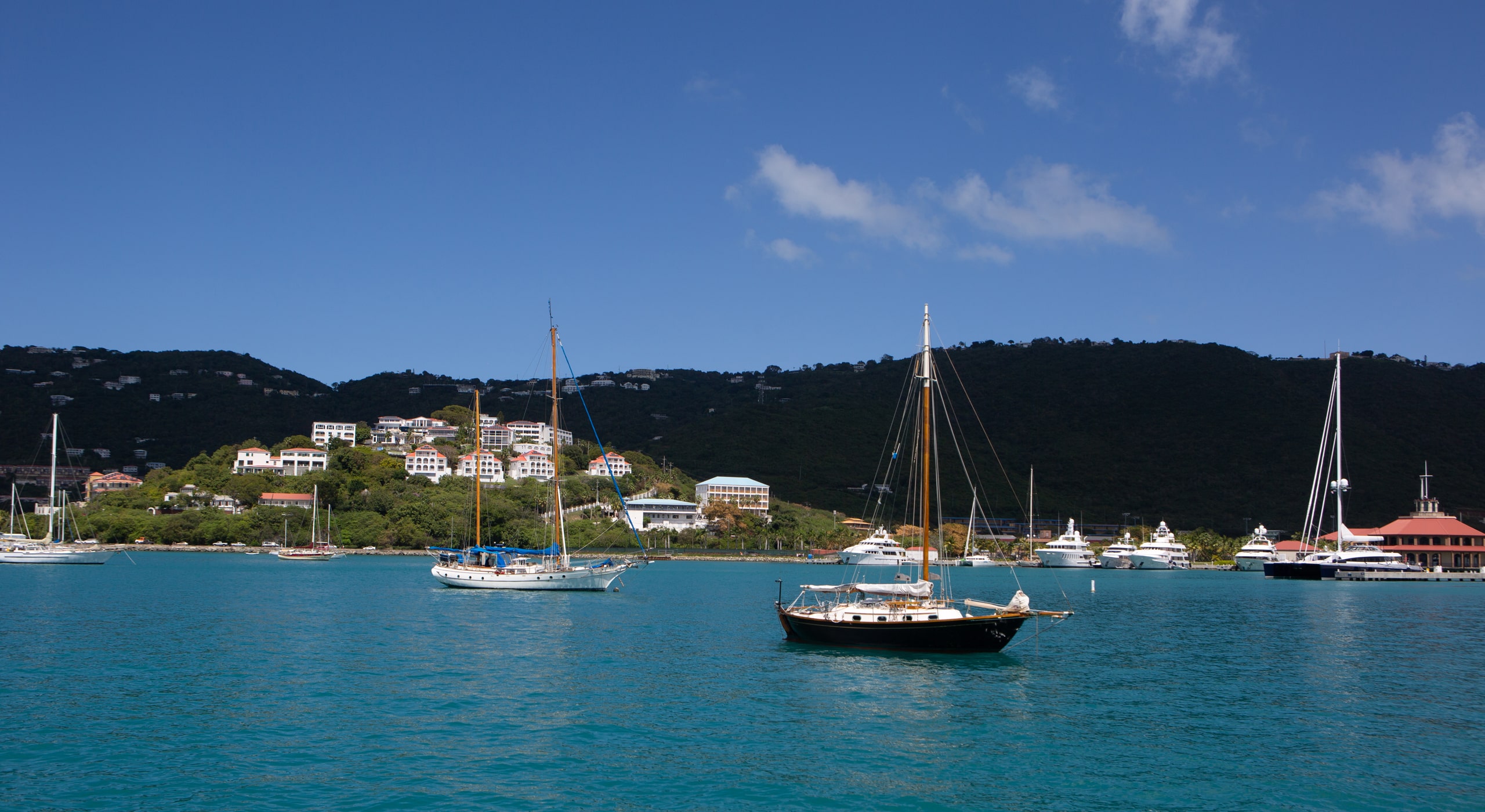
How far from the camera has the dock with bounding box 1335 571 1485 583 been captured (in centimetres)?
8781

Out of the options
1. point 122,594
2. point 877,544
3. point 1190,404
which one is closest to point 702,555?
point 877,544

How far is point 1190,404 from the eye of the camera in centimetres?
17538

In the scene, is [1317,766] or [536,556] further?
[536,556]

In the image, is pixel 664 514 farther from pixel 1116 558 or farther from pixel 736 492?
pixel 1116 558

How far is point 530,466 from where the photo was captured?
456ft

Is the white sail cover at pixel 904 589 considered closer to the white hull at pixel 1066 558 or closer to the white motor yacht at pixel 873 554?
the white motor yacht at pixel 873 554

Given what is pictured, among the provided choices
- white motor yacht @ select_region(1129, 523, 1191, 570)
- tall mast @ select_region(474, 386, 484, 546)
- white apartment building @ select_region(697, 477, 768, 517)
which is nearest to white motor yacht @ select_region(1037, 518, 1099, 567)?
white motor yacht @ select_region(1129, 523, 1191, 570)

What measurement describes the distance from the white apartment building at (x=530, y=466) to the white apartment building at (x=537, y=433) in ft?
41.9

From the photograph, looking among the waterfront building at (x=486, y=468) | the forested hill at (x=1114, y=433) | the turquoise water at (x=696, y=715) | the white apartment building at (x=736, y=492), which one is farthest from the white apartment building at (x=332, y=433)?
the turquoise water at (x=696, y=715)

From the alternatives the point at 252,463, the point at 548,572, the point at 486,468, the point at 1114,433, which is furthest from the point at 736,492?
the point at 548,572

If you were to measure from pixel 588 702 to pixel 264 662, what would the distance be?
10879 mm

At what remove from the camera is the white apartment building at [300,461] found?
439ft

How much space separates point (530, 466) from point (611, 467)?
10943 millimetres

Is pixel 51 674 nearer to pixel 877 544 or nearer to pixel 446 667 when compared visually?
pixel 446 667
